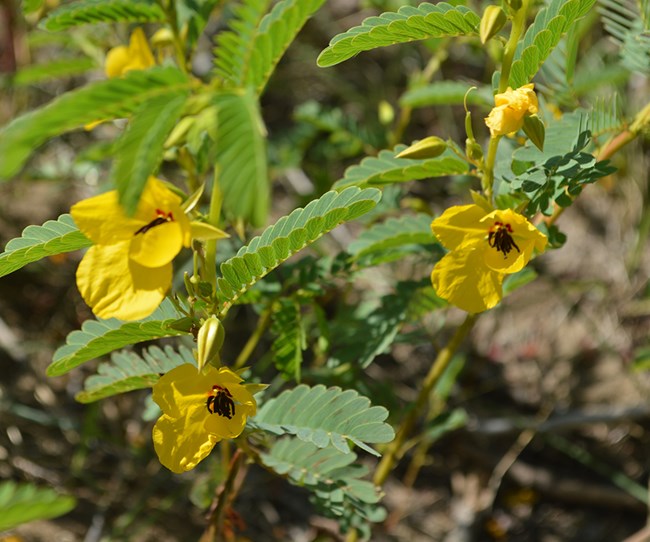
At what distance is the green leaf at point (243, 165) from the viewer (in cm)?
94

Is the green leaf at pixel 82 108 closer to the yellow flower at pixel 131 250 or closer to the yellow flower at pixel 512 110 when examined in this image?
the yellow flower at pixel 131 250

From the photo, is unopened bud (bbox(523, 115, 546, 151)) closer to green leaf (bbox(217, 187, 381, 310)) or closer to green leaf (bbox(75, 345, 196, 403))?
green leaf (bbox(217, 187, 381, 310))

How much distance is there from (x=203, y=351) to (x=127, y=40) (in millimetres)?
2218

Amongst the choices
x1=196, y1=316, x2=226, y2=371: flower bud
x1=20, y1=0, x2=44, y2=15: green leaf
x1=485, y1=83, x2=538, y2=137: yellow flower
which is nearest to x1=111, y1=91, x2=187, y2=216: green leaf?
x1=196, y1=316, x2=226, y2=371: flower bud

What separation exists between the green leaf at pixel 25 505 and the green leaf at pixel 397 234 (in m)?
0.87

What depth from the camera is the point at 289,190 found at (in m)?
3.50

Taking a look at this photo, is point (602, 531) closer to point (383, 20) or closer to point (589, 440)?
point (589, 440)

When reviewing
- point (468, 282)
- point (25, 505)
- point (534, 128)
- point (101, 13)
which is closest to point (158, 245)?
point (25, 505)

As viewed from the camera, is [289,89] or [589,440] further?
[289,89]

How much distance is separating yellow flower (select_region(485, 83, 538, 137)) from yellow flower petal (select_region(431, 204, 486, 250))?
0.54 ft

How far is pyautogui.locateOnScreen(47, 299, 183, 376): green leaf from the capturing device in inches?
54.4

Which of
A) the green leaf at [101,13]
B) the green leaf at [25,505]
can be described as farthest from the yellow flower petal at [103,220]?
the green leaf at [101,13]

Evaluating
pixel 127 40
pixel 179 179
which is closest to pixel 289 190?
pixel 179 179

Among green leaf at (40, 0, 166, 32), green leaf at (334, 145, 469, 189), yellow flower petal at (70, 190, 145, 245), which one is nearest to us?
yellow flower petal at (70, 190, 145, 245)
